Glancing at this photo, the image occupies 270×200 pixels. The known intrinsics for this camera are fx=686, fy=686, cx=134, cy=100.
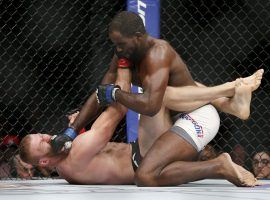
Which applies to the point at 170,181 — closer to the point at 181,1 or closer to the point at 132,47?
the point at 132,47

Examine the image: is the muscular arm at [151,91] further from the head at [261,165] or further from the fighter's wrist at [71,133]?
the head at [261,165]

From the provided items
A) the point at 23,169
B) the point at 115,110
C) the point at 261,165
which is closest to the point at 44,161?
the point at 115,110

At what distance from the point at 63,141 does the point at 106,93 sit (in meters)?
0.28

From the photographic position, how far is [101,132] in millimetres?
2789

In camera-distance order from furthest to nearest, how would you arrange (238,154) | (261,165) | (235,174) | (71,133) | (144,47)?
1. (238,154)
2. (261,165)
3. (71,133)
4. (144,47)
5. (235,174)

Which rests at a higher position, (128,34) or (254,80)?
(128,34)

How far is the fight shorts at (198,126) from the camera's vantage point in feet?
8.89

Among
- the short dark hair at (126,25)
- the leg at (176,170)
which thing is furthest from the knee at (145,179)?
the short dark hair at (126,25)

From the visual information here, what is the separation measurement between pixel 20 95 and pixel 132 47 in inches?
80.3

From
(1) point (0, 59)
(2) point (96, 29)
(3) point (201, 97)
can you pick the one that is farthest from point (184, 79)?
(1) point (0, 59)

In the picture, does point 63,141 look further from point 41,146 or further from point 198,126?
point 198,126

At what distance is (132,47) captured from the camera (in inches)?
105

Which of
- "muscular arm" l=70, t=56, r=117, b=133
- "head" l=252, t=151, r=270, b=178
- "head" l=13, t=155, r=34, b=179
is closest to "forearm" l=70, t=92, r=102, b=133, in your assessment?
"muscular arm" l=70, t=56, r=117, b=133

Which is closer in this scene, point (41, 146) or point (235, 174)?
point (235, 174)
